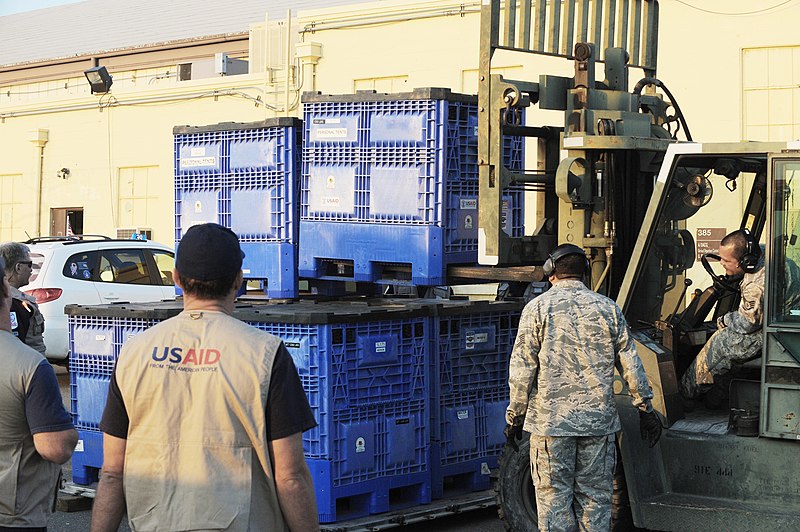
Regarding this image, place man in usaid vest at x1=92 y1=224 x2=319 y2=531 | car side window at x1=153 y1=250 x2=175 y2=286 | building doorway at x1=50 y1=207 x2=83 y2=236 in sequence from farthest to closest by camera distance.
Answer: building doorway at x1=50 y1=207 x2=83 y2=236 < car side window at x1=153 y1=250 x2=175 y2=286 < man in usaid vest at x1=92 y1=224 x2=319 y2=531

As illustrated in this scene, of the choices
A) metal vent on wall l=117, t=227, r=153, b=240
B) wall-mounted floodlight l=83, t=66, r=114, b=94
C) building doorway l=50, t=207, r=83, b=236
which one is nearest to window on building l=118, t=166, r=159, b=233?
metal vent on wall l=117, t=227, r=153, b=240

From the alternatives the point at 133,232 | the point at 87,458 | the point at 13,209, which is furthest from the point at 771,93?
the point at 13,209

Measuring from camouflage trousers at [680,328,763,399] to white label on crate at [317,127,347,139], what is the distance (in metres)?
2.92

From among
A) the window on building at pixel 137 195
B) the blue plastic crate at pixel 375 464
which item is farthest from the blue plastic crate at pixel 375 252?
the window on building at pixel 137 195

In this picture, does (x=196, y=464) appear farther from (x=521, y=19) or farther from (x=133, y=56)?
(x=133, y=56)

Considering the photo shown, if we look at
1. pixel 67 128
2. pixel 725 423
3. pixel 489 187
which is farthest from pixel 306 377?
pixel 67 128

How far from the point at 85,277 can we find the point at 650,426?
9.89 m

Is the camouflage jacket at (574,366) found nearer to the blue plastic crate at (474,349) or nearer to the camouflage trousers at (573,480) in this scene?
the camouflage trousers at (573,480)

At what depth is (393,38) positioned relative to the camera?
22.6 meters

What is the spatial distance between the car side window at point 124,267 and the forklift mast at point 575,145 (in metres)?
8.13

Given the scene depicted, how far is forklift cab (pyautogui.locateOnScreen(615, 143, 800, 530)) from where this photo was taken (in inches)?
245

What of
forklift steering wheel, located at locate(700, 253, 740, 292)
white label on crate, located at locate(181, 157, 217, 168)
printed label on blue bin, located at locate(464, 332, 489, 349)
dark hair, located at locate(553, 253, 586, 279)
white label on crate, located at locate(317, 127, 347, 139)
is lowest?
printed label on blue bin, located at locate(464, 332, 489, 349)

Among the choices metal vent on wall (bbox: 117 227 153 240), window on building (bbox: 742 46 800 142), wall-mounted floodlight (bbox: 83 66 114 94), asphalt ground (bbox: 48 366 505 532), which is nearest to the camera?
asphalt ground (bbox: 48 366 505 532)

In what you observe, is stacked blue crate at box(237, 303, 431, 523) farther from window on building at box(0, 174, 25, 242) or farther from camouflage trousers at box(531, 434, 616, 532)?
window on building at box(0, 174, 25, 242)
